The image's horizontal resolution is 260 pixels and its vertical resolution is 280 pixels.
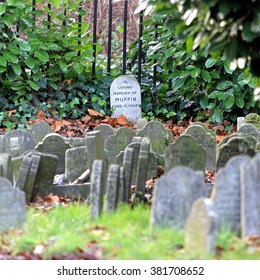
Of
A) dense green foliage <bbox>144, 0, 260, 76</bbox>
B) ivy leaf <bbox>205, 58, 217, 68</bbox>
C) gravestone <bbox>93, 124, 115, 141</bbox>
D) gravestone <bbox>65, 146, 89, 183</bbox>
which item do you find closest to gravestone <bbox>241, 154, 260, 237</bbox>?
dense green foliage <bbox>144, 0, 260, 76</bbox>

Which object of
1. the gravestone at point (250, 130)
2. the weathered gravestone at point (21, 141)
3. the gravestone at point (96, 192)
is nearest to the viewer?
the gravestone at point (96, 192)

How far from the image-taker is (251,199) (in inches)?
163

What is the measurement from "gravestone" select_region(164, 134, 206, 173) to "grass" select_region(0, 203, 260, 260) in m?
1.16

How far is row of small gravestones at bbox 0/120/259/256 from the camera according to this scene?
15.7 ft

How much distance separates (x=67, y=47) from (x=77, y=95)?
21.3 inches

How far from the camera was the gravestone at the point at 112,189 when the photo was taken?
4716 millimetres

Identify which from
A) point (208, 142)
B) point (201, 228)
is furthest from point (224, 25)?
point (208, 142)

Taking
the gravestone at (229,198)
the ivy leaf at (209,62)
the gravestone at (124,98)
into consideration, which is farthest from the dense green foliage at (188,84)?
the gravestone at (229,198)

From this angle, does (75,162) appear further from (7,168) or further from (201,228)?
(201,228)

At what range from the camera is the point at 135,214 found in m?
4.68

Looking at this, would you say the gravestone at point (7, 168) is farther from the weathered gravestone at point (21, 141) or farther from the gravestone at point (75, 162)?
the weathered gravestone at point (21, 141)

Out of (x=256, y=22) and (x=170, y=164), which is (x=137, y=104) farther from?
(x=256, y=22)

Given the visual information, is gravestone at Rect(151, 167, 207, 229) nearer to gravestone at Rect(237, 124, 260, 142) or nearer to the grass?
the grass

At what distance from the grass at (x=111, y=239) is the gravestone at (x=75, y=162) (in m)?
1.18
